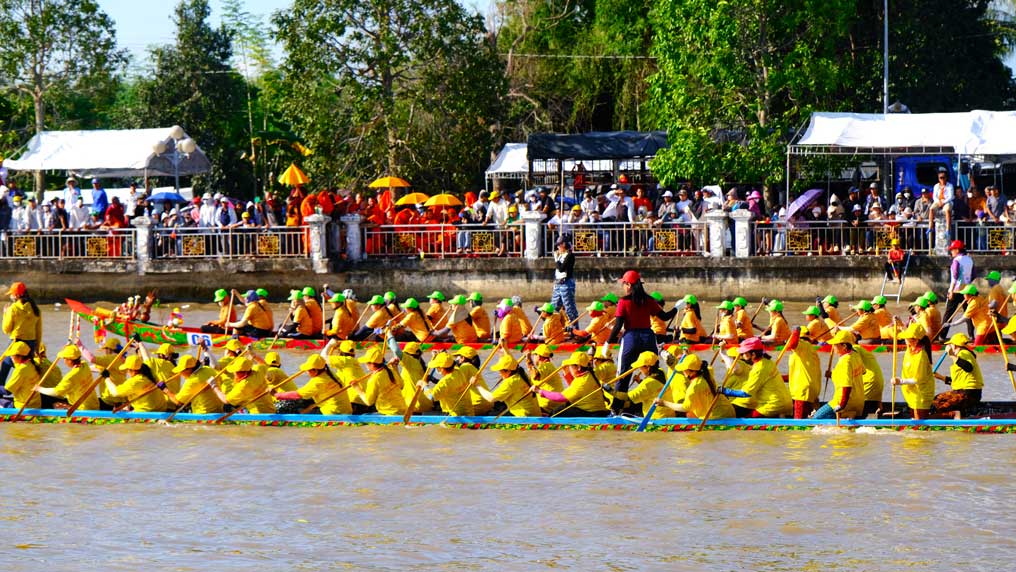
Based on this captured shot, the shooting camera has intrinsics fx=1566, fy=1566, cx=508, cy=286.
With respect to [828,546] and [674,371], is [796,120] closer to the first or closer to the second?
[674,371]

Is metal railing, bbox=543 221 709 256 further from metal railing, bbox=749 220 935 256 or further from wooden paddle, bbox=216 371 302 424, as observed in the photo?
wooden paddle, bbox=216 371 302 424

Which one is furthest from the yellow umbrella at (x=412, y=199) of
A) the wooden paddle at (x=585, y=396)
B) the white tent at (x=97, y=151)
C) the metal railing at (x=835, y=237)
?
the wooden paddle at (x=585, y=396)

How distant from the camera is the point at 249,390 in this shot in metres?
16.1

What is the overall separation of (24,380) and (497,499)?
19.7ft

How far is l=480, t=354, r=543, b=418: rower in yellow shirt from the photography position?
50.9ft

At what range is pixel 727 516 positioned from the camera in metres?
12.7

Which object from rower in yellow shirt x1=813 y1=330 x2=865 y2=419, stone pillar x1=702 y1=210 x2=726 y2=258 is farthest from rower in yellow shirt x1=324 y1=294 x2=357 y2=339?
rower in yellow shirt x1=813 y1=330 x2=865 y2=419

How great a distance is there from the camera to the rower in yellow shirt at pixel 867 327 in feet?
65.2

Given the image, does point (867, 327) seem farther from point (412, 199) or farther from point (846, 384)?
point (412, 199)

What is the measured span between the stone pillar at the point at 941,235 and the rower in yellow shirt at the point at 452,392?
13.1 meters

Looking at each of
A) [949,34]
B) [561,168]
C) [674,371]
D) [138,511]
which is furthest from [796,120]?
[138,511]

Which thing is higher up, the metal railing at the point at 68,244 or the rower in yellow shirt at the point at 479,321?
the metal railing at the point at 68,244

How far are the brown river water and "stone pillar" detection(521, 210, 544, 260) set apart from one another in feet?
39.0

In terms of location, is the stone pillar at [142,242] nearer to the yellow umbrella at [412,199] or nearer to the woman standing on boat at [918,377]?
the yellow umbrella at [412,199]
